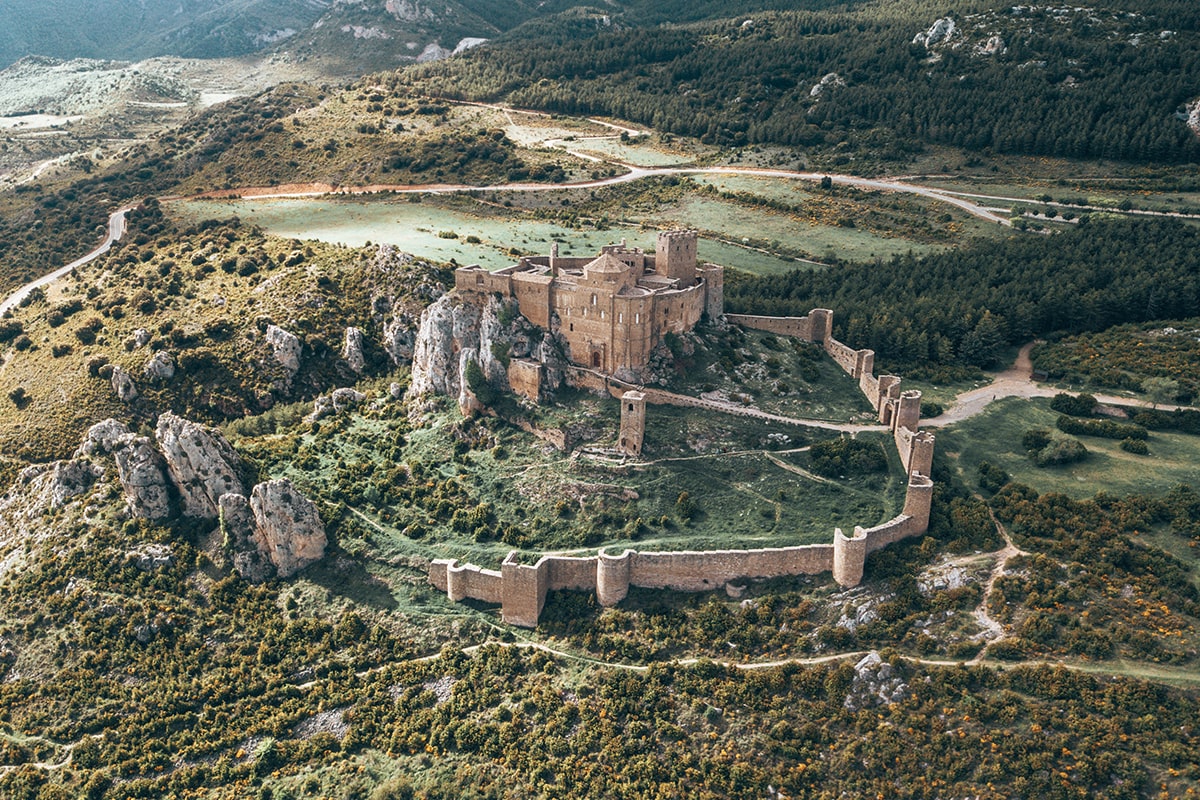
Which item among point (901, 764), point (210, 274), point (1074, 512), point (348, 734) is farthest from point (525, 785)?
point (210, 274)

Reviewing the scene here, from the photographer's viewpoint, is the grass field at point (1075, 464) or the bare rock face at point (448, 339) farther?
the bare rock face at point (448, 339)

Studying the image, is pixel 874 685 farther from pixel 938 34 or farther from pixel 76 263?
pixel 938 34

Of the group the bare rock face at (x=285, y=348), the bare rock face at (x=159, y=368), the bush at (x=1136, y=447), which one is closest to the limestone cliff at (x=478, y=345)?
the bare rock face at (x=285, y=348)

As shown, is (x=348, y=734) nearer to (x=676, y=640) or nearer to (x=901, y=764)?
(x=676, y=640)

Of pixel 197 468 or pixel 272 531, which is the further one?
pixel 197 468

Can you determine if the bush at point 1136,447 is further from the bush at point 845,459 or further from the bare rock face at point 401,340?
the bare rock face at point 401,340

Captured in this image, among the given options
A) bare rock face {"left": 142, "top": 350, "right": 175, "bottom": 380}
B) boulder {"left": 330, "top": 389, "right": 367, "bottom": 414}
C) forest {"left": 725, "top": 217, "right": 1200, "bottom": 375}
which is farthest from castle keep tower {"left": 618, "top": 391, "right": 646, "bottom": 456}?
bare rock face {"left": 142, "top": 350, "right": 175, "bottom": 380}

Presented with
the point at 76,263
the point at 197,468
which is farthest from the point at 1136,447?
the point at 76,263
